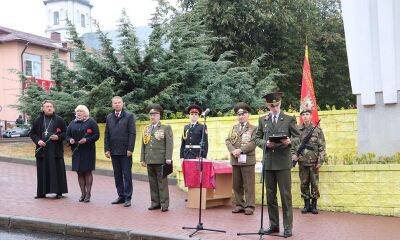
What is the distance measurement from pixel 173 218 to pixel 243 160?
1.62 m

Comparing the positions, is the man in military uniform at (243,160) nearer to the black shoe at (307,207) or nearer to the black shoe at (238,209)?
the black shoe at (238,209)

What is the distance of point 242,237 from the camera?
25.7ft

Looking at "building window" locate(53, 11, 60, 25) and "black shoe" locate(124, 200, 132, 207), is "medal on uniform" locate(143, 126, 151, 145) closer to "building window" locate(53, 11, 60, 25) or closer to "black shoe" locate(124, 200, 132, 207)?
"black shoe" locate(124, 200, 132, 207)

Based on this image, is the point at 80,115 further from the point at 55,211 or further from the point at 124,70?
the point at 124,70

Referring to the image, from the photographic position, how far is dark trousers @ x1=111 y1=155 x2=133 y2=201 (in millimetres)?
10516


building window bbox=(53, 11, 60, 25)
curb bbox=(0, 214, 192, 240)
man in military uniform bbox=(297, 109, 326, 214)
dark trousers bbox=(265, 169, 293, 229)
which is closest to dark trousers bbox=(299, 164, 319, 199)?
man in military uniform bbox=(297, 109, 326, 214)

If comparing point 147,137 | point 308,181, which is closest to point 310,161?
point 308,181

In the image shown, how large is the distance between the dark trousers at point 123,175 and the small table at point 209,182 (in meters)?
1.08

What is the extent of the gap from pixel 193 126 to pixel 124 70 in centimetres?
751

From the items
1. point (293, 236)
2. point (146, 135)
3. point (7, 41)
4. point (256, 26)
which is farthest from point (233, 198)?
point (7, 41)

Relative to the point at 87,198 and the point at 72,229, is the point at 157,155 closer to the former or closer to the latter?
the point at 87,198

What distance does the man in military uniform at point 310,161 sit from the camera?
32.2 ft

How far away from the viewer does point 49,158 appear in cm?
1131

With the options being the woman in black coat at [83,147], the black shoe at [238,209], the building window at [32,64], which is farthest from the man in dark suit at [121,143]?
the building window at [32,64]
